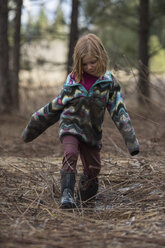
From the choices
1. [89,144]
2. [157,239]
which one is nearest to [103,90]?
[89,144]

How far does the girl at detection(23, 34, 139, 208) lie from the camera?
3271mm

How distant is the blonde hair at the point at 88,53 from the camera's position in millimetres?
3273

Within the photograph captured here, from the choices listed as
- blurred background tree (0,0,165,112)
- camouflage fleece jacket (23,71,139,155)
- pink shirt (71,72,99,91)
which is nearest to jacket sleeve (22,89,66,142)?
camouflage fleece jacket (23,71,139,155)

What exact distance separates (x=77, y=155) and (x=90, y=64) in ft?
2.36

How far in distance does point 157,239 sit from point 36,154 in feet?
11.4

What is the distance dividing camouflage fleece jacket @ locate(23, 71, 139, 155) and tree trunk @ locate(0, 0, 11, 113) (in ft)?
19.6

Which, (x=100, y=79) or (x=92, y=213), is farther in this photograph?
(x=100, y=79)

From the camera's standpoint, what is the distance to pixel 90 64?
3.28 m

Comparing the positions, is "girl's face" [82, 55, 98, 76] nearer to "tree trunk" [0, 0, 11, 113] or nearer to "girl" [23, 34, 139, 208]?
"girl" [23, 34, 139, 208]

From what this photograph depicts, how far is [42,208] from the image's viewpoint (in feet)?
10.2

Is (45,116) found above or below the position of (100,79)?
below

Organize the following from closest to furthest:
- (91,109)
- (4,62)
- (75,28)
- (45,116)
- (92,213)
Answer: (92,213) → (91,109) → (45,116) → (4,62) → (75,28)

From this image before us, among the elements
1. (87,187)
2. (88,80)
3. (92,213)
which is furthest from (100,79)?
(92,213)

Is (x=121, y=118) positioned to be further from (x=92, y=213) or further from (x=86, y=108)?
(x=92, y=213)
